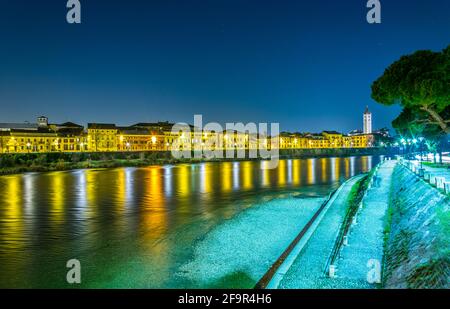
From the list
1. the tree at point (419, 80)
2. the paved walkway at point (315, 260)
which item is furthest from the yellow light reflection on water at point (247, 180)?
the paved walkway at point (315, 260)

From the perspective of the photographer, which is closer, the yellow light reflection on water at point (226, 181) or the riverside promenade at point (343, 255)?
the riverside promenade at point (343, 255)

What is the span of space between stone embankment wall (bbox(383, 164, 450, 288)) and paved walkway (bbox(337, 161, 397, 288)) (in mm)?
Result: 240

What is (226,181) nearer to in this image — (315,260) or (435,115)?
(435,115)

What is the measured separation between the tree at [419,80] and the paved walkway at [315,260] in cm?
488

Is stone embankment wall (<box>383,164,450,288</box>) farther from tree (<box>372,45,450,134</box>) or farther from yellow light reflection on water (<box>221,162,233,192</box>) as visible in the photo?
yellow light reflection on water (<box>221,162,233,192</box>)

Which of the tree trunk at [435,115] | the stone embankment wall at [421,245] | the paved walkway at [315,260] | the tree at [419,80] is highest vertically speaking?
the tree at [419,80]

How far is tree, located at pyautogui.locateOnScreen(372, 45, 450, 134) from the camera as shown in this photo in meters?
11.6

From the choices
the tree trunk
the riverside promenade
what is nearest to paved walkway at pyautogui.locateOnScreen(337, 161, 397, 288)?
the riverside promenade

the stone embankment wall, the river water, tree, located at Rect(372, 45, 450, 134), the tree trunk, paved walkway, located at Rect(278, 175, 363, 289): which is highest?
tree, located at Rect(372, 45, 450, 134)

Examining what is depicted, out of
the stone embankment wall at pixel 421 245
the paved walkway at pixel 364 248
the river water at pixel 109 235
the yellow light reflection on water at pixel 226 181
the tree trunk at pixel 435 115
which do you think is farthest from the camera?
the yellow light reflection on water at pixel 226 181

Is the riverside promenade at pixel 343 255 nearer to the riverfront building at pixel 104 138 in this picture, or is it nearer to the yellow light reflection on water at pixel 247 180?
the yellow light reflection on water at pixel 247 180

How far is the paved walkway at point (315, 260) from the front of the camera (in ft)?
20.3
